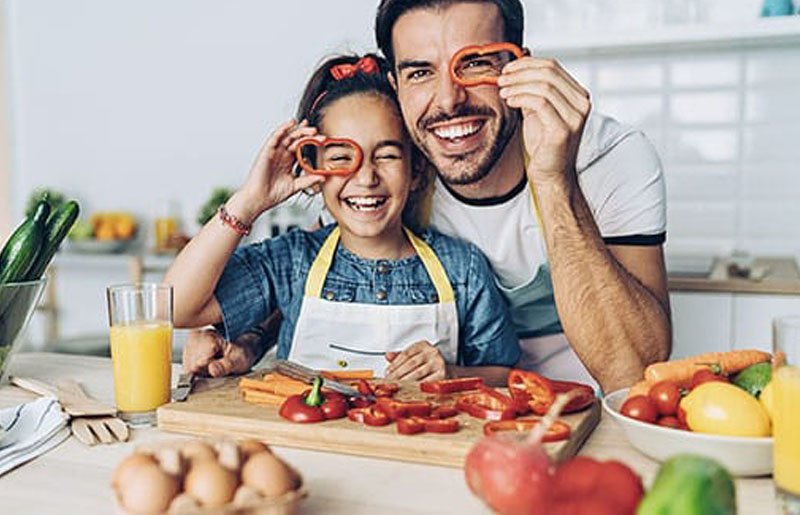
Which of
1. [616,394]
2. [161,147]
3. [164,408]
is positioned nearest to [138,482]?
[164,408]

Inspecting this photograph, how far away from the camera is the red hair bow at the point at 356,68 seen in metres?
1.71

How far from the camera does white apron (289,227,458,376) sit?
1.66 meters

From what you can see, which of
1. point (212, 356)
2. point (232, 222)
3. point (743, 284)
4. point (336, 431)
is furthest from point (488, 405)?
point (743, 284)

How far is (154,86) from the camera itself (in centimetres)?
408

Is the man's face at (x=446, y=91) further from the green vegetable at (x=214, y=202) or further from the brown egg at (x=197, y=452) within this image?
the green vegetable at (x=214, y=202)

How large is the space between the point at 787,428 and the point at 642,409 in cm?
22

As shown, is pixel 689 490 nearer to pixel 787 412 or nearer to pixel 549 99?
pixel 787 412

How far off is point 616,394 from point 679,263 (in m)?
1.98

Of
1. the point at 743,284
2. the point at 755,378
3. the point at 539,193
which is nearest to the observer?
the point at 755,378

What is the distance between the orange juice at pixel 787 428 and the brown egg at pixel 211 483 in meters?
→ 0.49

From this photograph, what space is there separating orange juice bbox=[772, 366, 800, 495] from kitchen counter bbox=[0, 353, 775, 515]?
0.24 feet

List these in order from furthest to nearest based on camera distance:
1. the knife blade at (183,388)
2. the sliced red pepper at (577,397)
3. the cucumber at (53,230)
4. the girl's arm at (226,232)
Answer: the girl's arm at (226,232) < the cucumber at (53,230) < the knife blade at (183,388) < the sliced red pepper at (577,397)

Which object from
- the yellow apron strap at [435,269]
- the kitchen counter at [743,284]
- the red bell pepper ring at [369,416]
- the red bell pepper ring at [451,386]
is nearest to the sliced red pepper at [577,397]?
the red bell pepper ring at [451,386]

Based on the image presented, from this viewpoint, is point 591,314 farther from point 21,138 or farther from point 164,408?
point 21,138
